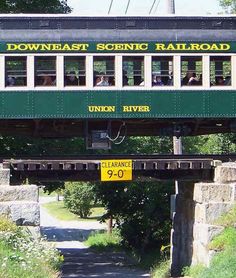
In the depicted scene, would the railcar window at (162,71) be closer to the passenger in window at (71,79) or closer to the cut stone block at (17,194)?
the passenger in window at (71,79)

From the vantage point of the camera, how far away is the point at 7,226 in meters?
15.8

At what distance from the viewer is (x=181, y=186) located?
72.2ft

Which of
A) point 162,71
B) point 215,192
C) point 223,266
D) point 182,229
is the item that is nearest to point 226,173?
point 215,192

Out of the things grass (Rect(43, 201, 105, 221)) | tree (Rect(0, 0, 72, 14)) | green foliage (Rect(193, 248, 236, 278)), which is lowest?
grass (Rect(43, 201, 105, 221))

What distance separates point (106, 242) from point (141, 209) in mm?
8370

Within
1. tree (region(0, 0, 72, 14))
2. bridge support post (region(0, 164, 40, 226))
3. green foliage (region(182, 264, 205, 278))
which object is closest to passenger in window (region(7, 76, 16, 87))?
bridge support post (region(0, 164, 40, 226))

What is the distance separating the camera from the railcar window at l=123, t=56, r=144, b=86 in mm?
18234

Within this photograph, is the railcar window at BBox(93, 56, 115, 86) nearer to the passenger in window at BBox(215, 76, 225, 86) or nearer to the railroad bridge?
the railroad bridge

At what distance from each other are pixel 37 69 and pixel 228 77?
4.74m

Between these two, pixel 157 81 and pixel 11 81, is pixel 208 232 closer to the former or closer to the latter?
pixel 157 81

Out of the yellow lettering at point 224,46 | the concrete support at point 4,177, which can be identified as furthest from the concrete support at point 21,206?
the yellow lettering at point 224,46

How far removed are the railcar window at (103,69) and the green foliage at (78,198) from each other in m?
33.2

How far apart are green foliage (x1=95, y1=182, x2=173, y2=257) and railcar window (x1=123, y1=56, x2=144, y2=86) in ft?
35.2

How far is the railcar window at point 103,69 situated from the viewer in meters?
18.2
